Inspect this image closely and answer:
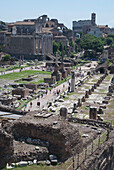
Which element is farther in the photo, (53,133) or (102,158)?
(102,158)

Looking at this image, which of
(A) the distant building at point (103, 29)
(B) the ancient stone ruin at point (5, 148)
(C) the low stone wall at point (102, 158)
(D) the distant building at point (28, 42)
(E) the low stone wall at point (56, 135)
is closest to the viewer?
(B) the ancient stone ruin at point (5, 148)

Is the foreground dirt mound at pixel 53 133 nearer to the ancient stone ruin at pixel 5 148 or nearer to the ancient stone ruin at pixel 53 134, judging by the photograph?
the ancient stone ruin at pixel 53 134

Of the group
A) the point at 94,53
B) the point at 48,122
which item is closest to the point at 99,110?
the point at 48,122

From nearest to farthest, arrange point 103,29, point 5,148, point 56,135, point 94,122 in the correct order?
point 5,148 < point 56,135 < point 94,122 < point 103,29

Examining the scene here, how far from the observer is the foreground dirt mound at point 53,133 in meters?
13.8

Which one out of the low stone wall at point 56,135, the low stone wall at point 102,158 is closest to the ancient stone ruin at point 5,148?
the low stone wall at point 56,135

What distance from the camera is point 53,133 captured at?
45.9ft

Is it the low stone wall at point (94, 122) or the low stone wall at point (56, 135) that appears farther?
the low stone wall at point (94, 122)

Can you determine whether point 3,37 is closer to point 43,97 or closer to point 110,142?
point 43,97

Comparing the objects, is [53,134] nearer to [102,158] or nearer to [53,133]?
[53,133]

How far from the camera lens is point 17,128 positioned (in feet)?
50.3

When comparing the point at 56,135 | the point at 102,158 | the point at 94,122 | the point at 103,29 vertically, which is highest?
the point at 103,29

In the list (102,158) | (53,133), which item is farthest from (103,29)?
(53,133)

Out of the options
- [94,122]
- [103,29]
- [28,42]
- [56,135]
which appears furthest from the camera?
[103,29]
